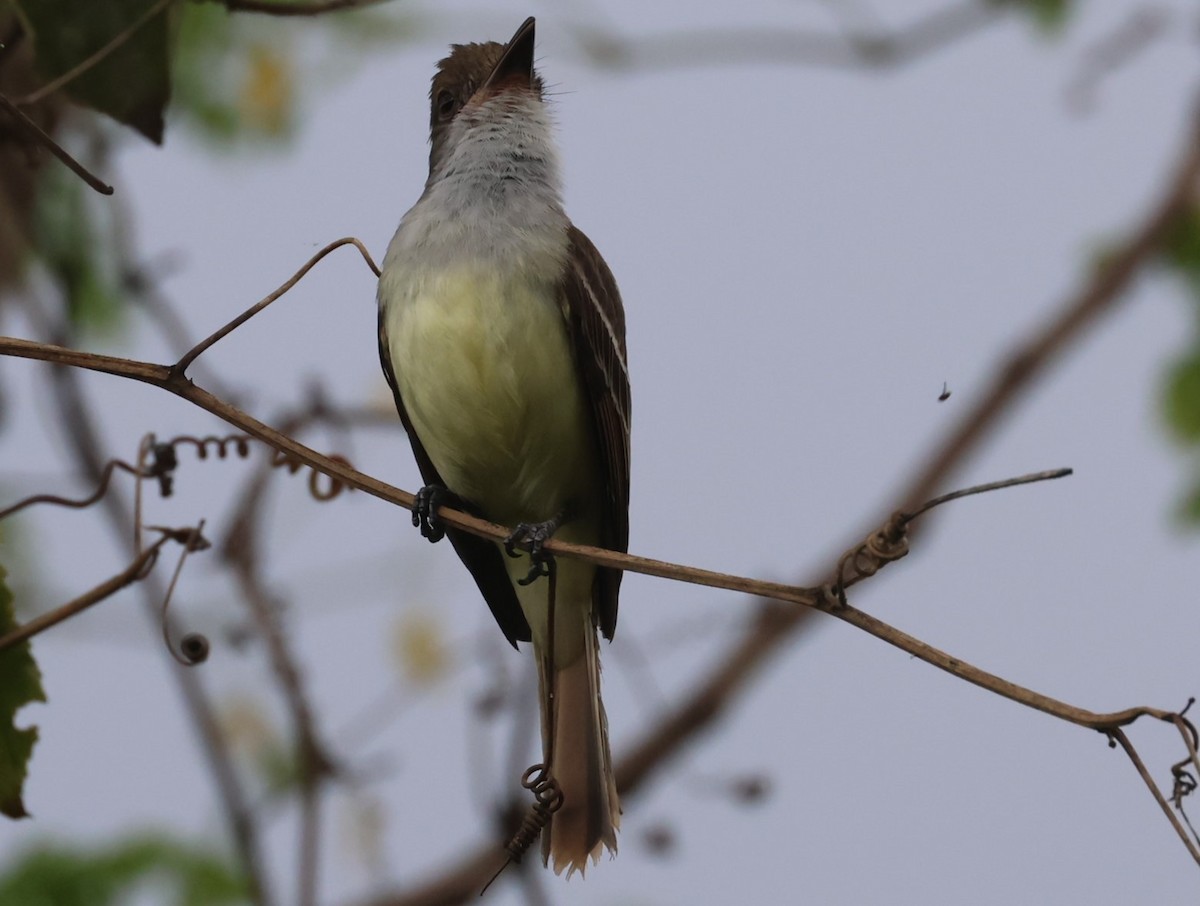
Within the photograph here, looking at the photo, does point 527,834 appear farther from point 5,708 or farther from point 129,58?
point 129,58

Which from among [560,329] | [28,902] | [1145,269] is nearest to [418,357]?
[560,329]

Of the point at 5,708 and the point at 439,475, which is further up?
the point at 439,475

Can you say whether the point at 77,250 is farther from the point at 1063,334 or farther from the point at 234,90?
the point at 1063,334

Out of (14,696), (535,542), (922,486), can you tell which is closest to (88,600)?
(14,696)

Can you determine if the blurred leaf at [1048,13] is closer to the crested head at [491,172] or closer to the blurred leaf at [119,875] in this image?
the crested head at [491,172]

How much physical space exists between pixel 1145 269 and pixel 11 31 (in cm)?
300

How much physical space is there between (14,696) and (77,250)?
2.85 m

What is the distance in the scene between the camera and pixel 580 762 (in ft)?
10.6

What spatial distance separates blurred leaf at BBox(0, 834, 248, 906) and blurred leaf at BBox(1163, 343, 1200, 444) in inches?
113

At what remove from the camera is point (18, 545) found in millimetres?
4750

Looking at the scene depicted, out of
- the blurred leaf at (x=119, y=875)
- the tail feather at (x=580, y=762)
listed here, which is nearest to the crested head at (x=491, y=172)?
the tail feather at (x=580, y=762)

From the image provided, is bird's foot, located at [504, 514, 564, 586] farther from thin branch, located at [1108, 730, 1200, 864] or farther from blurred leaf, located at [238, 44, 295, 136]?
blurred leaf, located at [238, 44, 295, 136]

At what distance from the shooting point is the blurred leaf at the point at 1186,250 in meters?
4.27

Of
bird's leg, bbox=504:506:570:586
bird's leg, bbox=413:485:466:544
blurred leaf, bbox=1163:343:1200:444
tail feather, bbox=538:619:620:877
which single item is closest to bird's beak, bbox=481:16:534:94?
bird's leg, bbox=413:485:466:544
